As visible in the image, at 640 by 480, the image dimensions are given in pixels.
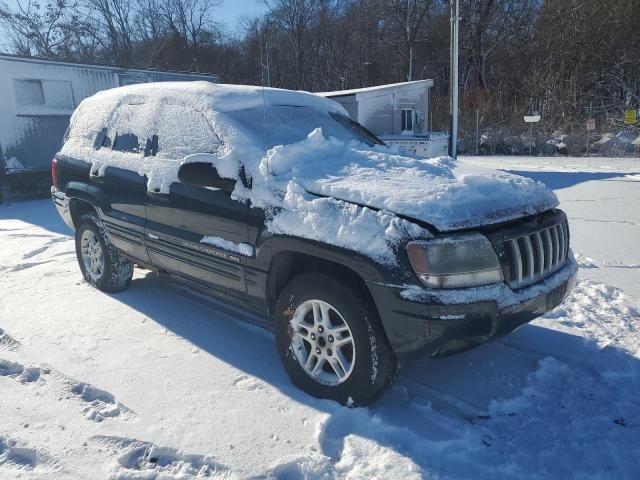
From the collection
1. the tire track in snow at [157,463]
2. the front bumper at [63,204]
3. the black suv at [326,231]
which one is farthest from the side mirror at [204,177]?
the front bumper at [63,204]

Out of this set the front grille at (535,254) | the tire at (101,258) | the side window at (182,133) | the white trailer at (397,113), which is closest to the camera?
the front grille at (535,254)

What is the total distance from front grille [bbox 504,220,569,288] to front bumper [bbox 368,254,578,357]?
0.12 m

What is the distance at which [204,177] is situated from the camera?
3.28 m

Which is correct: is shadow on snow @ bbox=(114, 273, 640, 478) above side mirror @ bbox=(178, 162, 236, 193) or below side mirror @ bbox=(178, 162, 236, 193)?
below

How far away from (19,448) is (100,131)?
3.05m

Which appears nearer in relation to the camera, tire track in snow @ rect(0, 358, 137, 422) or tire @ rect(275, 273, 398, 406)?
tire @ rect(275, 273, 398, 406)

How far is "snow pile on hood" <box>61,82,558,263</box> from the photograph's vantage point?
2.56 m

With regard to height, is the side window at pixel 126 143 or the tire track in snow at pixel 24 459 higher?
the side window at pixel 126 143

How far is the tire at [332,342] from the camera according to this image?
2.64m

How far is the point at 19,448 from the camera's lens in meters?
2.54

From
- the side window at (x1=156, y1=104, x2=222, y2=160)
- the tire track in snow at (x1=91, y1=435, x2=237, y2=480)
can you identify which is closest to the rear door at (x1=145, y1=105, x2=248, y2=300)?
the side window at (x1=156, y1=104, x2=222, y2=160)

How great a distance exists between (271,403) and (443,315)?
1.21 metres

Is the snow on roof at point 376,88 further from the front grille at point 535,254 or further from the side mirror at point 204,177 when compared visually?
the front grille at point 535,254

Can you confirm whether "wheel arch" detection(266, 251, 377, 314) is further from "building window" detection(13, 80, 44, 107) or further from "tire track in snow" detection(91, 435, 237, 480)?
"building window" detection(13, 80, 44, 107)
